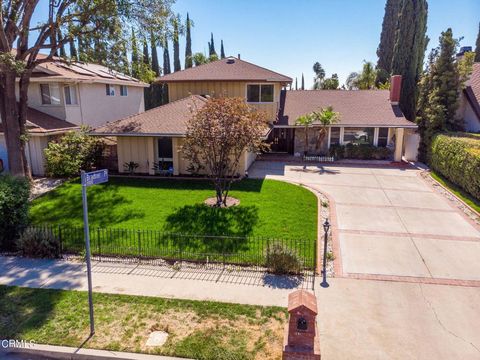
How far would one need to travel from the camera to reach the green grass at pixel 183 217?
1134 cm

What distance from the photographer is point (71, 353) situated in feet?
22.6

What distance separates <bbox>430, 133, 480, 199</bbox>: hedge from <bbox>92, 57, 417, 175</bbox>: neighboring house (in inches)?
151

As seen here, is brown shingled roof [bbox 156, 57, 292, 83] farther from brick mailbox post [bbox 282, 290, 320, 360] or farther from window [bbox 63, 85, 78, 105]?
brick mailbox post [bbox 282, 290, 320, 360]

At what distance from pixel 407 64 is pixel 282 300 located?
3393cm

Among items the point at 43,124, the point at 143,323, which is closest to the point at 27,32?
the point at 43,124

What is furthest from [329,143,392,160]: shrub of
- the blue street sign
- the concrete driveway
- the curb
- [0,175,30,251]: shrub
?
the curb

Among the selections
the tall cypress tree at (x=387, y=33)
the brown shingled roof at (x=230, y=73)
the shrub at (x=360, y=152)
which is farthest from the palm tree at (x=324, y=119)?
the tall cypress tree at (x=387, y=33)

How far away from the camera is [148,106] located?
47.2m

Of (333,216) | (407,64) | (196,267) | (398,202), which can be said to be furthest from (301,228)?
(407,64)

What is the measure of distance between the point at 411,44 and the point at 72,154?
31.9m

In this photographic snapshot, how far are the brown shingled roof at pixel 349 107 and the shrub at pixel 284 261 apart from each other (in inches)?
714

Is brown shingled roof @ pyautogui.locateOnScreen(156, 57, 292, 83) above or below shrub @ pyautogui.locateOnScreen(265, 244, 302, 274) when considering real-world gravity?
above

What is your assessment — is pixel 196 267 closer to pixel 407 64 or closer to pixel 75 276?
pixel 75 276

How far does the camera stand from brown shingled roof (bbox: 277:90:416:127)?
87.4ft
